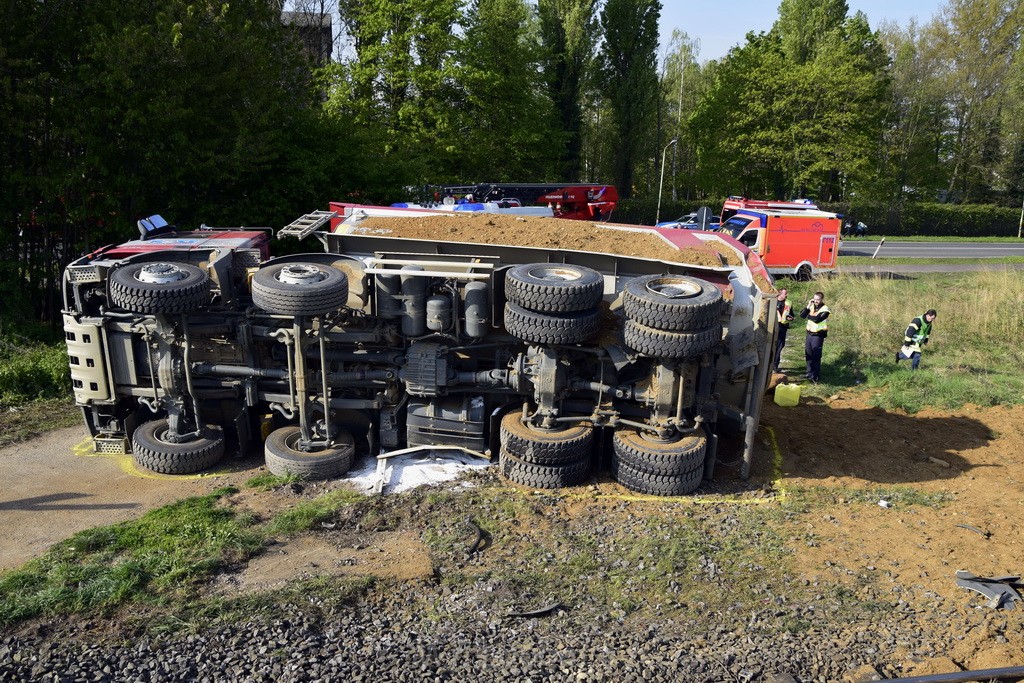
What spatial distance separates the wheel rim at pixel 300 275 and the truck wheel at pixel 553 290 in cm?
202

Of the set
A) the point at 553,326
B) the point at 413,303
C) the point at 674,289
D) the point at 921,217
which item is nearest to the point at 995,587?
the point at 674,289

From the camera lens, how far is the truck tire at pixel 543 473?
7.93 meters

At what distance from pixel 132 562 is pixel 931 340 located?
14.3 m

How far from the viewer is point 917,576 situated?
6414 millimetres

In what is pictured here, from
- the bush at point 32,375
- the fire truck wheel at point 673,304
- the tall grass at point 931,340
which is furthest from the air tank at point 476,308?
the bush at point 32,375

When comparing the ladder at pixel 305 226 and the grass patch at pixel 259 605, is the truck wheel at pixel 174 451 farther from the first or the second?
the grass patch at pixel 259 605

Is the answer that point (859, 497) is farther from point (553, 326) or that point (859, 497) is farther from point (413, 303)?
point (413, 303)

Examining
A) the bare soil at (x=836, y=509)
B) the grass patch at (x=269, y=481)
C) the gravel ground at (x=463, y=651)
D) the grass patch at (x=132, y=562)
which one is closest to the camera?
the gravel ground at (x=463, y=651)

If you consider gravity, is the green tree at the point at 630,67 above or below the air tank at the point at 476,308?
above

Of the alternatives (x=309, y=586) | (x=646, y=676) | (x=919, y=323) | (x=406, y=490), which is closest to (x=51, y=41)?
(x=406, y=490)

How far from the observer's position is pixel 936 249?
32.1m

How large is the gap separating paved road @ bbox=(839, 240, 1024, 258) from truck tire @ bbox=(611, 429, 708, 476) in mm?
24101

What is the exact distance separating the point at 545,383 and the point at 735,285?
2.47m

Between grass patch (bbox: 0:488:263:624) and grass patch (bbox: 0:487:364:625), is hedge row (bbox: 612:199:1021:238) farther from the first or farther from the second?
grass patch (bbox: 0:488:263:624)
